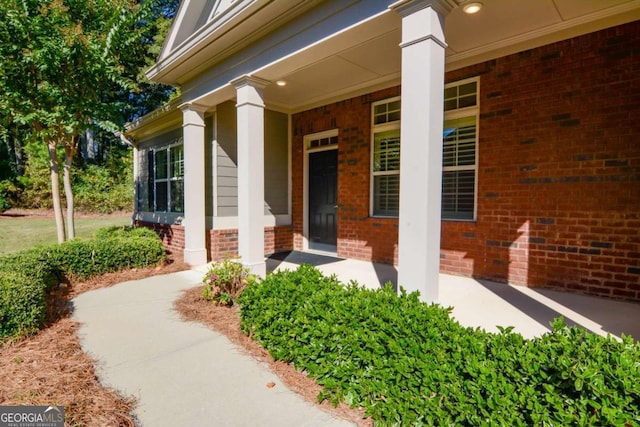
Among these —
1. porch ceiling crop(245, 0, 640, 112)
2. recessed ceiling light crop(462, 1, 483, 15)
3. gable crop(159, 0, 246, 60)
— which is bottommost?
recessed ceiling light crop(462, 1, 483, 15)

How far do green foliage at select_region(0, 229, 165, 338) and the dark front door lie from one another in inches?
120

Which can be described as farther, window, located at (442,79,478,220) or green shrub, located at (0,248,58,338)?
window, located at (442,79,478,220)

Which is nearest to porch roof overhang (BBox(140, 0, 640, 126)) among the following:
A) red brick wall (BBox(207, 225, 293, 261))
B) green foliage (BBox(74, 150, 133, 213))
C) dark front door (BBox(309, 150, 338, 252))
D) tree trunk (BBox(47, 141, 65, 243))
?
dark front door (BBox(309, 150, 338, 252))

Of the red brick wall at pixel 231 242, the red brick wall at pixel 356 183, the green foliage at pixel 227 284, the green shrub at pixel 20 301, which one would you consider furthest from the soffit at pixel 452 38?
the green shrub at pixel 20 301

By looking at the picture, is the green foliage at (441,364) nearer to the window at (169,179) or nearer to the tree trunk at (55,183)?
the tree trunk at (55,183)

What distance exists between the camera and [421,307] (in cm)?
224

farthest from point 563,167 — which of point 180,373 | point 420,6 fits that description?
point 180,373

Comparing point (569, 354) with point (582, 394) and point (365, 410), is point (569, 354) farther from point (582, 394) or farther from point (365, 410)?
point (365, 410)

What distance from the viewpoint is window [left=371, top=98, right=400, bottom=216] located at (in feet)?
18.4

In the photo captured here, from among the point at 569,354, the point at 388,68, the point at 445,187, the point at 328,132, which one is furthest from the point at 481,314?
the point at 328,132

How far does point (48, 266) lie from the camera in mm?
4406

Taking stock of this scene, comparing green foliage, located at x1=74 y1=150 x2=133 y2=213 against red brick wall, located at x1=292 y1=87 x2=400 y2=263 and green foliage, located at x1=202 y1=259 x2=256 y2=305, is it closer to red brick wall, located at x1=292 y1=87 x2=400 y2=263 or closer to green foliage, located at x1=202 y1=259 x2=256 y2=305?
red brick wall, located at x1=292 y1=87 x2=400 y2=263

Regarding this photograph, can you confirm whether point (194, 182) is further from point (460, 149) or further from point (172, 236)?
point (460, 149)

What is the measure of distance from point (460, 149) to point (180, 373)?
4.46 metres
